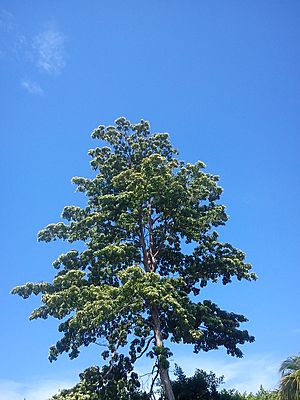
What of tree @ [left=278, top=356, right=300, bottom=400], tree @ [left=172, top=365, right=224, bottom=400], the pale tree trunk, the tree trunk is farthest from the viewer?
tree @ [left=172, top=365, right=224, bottom=400]

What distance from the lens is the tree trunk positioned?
20558 millimetres

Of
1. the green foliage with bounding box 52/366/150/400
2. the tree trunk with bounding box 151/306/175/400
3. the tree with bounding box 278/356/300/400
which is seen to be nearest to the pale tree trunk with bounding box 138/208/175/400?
the tree trunk with bounding box 151/306/175/400

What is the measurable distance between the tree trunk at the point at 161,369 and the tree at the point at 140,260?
44mm

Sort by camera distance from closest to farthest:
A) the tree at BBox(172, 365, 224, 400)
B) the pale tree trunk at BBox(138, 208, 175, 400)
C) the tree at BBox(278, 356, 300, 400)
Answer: the tree at BBox(278, 356, 300, 400)
the pale tree trunk at BBox(138, 208, 175, 400)
the tree at BBox(172, 365, 224, 400)

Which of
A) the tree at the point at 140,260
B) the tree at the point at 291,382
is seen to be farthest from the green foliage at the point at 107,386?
the tree at the point at 291,382

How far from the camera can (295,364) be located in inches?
653

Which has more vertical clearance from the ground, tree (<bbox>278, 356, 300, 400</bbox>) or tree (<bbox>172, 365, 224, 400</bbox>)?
tree (<bbox>172, 365, 224, 400</bbox>)

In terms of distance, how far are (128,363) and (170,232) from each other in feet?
23.0

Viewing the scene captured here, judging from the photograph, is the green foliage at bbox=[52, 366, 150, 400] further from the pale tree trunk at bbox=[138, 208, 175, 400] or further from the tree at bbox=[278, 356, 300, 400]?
the tree at bbox=[278, 356, 300, 400]

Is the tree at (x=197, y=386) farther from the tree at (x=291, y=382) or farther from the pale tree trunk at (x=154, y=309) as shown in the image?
the tree at (x=291, y=382)

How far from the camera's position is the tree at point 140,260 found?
20.8 m

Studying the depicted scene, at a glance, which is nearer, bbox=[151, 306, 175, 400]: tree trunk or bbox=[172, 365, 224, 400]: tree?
bbox=[151, 306, 175, 400]: tree trunk

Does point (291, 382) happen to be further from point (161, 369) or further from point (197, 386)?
point (197, 386)

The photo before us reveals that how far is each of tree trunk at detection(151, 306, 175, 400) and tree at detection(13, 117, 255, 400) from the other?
0.04 metres
